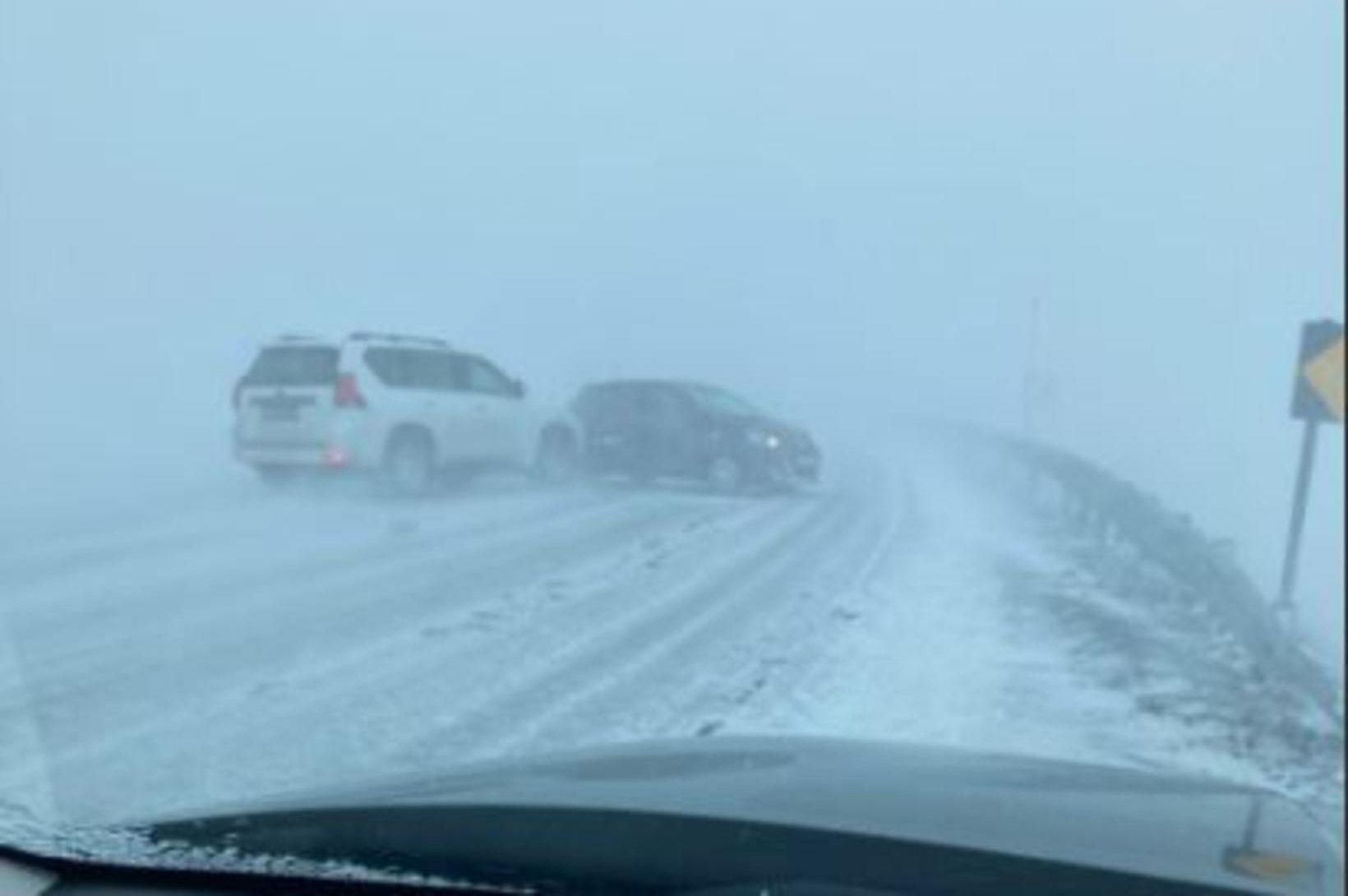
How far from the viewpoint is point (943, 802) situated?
3.52m

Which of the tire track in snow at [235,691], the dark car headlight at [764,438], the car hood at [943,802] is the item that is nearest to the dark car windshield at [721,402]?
the dark car headlight at [764,438]

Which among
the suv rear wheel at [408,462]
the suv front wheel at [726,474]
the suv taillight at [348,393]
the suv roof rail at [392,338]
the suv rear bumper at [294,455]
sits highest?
the suv roof rail at [392,338]

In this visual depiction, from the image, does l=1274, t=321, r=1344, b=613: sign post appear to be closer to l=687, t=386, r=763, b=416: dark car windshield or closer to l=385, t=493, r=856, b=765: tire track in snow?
l=385, t=493, r=856, b=765: tire track in snow

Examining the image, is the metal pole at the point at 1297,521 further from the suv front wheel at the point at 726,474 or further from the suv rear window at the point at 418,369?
the suv front wheel at the point at 726,474

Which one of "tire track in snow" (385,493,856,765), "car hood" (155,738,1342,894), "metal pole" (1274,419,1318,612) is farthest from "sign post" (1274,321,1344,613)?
"car hood" (155,738,1342,894)

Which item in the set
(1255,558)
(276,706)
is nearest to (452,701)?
(276,706)

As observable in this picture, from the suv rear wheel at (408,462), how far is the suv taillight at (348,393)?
1.03 meters

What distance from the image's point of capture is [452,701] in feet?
29.2

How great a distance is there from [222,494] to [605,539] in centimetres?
359

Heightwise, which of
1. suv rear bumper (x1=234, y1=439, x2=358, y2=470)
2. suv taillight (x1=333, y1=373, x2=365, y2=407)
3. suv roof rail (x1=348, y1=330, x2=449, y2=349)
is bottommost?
suv rear bumper (x1=234, y1=439, x2=358, y2=470)

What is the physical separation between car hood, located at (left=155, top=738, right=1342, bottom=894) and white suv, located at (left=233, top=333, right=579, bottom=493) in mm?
6672

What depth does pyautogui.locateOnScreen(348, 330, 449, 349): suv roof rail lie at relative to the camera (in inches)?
407

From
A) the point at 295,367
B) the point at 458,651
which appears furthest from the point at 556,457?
the point at 458,651

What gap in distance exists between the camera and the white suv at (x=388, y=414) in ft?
39.1
